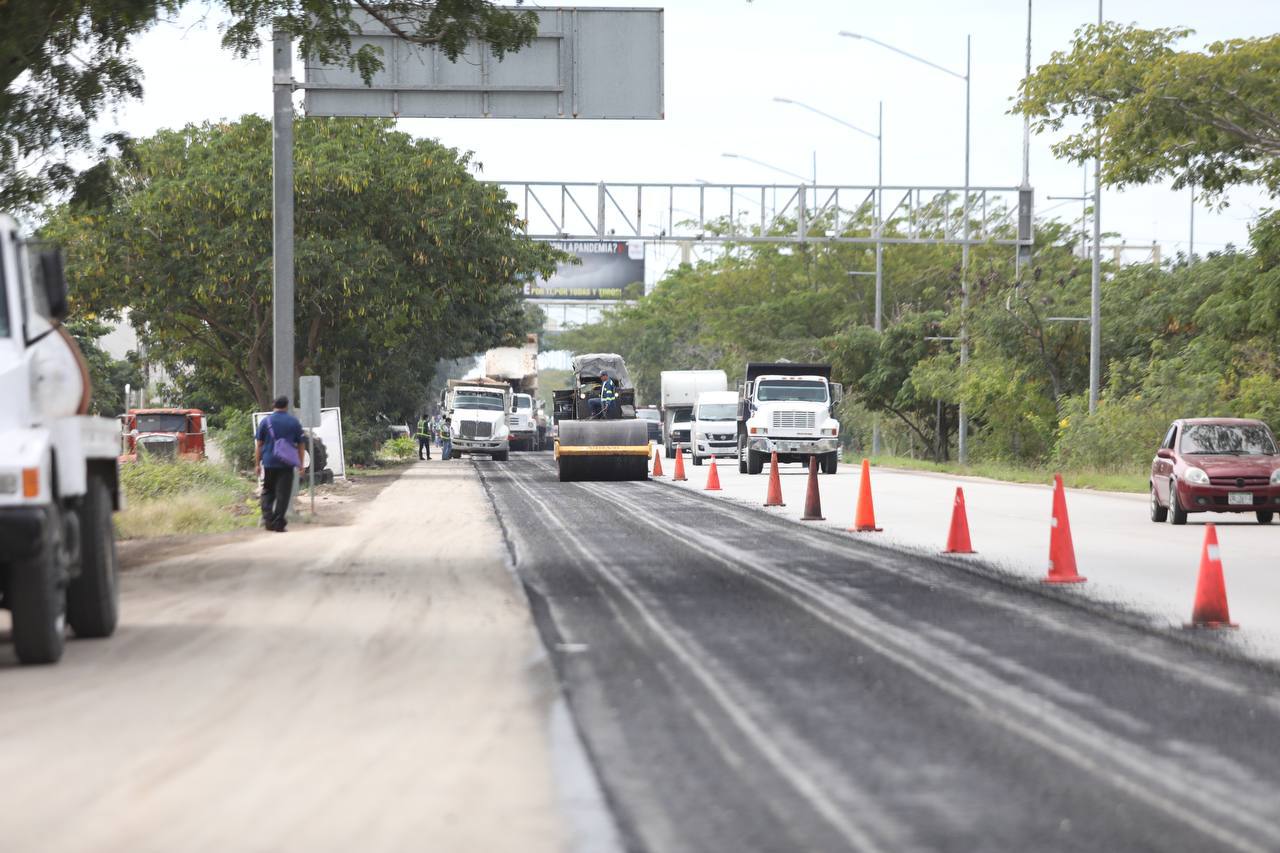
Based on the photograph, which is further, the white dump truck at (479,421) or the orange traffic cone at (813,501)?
the white dump truck at (479,421)

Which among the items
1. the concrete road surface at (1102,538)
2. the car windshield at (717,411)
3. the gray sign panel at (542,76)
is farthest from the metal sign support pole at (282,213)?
the car windshield at (717,411)

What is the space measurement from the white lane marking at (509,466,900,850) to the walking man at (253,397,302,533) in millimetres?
9636

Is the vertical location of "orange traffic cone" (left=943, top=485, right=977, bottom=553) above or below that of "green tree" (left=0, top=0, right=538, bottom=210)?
below

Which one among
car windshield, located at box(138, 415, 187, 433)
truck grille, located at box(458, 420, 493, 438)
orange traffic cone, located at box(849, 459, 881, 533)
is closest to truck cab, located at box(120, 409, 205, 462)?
car windshield, located at box(138, 415, 187, 433)

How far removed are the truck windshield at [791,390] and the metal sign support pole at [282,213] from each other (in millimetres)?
21675

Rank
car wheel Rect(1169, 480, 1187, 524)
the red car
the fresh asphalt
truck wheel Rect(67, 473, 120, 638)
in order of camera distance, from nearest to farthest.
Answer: the fresh asphalt → truck wheel Rect(67, 473, 120, 638) → the red car → car wheel Rect(1169, 480, 1187, 524)

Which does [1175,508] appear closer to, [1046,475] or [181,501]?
[181,501]

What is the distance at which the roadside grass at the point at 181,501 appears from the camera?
82.0 feet

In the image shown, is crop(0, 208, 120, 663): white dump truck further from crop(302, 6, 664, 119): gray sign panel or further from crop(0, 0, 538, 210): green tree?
crop(302, 6, 664, 119): gray sign panel

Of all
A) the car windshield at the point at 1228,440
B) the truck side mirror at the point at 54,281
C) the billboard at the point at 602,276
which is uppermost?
the billboard at the point at 602,276

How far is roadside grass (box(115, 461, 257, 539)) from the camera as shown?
984 inches

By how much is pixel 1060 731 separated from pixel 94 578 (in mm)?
6689

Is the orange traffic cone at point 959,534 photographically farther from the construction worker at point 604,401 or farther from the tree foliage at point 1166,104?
the construction worker at point 604,401

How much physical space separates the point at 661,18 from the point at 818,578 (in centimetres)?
1467
